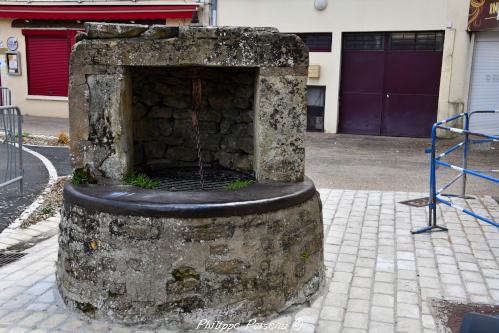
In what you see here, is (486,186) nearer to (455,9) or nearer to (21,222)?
(455,9)

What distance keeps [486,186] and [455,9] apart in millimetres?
6073

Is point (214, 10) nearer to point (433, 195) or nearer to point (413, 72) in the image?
point (413, 72)

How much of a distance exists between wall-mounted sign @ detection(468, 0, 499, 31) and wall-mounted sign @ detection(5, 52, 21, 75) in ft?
44.9

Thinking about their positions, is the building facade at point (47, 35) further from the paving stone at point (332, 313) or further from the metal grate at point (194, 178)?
the paving stone at point (332, 313)

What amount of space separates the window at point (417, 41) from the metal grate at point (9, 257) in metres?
11.2

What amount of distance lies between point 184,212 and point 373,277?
213 centimetres

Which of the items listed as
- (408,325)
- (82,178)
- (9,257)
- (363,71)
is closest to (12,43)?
(363,71)

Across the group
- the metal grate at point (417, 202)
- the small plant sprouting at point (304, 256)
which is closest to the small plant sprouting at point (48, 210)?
the small plant sprouting at point (304, 256)

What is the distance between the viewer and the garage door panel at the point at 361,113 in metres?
14.2

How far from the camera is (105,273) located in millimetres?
3824

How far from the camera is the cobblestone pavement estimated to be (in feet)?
12.8

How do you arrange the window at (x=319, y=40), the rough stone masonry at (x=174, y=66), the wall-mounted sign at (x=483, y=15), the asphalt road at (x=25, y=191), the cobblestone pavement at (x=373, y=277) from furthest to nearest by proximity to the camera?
the window at (x=319, y=40) → the wall-mounted sign at (x=483, y=15) → the asphalt road at (x=25, y=191) → the rough stone masonry at (x=174, y=66) → the cobblestone pavement at (x=373, y=277)

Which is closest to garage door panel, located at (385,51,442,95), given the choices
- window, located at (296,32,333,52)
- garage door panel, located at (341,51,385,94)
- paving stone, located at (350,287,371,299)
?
garage door panel, located at (341,51,385,94)

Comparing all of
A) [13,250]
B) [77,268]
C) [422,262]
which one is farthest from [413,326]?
[13,250]
